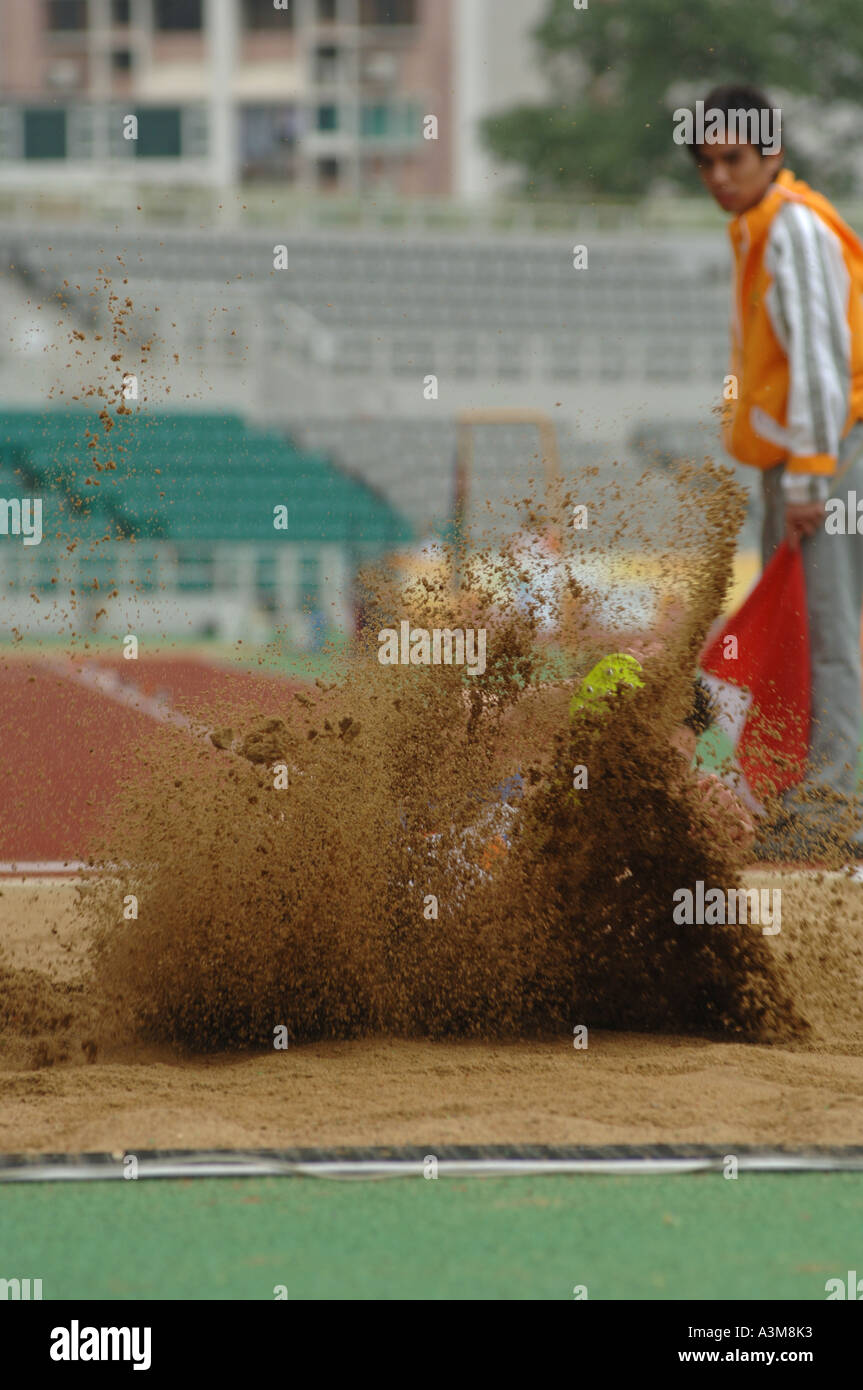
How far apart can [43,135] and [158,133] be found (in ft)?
10.1

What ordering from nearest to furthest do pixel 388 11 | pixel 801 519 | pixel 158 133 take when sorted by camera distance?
1. pixel 801 519
2. pixel 158 133
3. pixel 388 11

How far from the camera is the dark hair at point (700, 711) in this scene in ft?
11.8

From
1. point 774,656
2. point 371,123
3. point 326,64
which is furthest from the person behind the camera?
point 326,64

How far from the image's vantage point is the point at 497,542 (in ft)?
12.1

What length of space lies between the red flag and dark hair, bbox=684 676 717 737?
1.11ft

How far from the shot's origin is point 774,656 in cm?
468

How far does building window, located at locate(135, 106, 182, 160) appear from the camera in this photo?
31.4 meters

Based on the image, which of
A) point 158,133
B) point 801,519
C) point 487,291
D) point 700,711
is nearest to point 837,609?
point 801,519

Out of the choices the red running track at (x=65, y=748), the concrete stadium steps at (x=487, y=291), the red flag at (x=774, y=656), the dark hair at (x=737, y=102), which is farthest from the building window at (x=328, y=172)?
the red flag at (x=774, y=656)

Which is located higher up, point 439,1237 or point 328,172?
point 328,172

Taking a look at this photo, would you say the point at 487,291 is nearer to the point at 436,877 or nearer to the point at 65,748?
the point at 65,748

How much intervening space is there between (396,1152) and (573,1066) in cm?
78
